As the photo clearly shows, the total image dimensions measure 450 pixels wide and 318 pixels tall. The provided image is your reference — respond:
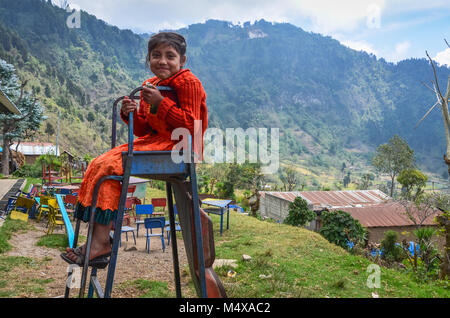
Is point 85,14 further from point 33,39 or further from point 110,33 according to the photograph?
point 33,39

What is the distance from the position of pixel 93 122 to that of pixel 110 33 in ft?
318

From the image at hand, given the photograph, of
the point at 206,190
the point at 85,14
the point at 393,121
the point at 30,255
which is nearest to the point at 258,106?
the point at 393,121

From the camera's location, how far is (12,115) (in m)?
23.5

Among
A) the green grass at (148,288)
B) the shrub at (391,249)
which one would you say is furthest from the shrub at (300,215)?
the green grass at (148,288)

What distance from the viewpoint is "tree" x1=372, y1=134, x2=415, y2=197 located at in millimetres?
46281

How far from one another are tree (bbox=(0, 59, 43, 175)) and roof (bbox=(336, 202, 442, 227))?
66.4ft

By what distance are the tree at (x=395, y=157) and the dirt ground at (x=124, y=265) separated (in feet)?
146

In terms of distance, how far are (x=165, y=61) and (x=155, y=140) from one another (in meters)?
0.53

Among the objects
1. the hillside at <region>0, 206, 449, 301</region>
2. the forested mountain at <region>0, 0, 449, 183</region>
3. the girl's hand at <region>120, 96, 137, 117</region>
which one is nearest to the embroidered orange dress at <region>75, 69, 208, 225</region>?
the girl's hand at <region>120, 96, 137, 117</region>

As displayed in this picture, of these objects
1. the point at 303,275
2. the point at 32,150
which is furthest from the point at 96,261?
the point at 32,150

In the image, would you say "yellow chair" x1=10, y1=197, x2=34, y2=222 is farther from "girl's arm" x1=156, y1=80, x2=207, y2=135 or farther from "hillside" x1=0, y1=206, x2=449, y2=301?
"girl's arm" x1=156, y1=80, x2=207, y2=135

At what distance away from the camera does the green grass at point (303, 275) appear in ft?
16.3
